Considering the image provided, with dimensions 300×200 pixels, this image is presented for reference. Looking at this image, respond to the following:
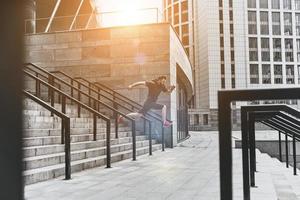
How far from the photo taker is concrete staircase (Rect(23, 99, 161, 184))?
22.2 ft

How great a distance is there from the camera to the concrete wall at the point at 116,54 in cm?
1641

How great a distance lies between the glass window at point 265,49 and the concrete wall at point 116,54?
2764 inches

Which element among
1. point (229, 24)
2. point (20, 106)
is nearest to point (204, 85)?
point (229, 24)

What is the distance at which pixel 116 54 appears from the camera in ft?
55.5

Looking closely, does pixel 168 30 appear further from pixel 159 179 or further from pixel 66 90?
pixel 159 179

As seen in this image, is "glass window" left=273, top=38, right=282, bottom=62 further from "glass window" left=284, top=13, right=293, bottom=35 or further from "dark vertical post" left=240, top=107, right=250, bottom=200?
"dark vertical post" left=240, top=107, right=250, bottom=200

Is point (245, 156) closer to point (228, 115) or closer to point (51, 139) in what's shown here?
point (228, 115)

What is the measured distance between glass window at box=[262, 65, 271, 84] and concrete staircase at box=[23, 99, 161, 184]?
244ft

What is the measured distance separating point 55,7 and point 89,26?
8.27 m

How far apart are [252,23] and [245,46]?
6.01 metres

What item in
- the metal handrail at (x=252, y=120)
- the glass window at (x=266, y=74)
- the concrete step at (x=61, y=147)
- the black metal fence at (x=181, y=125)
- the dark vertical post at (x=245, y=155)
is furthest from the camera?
the glass window at (x=266, y=74)

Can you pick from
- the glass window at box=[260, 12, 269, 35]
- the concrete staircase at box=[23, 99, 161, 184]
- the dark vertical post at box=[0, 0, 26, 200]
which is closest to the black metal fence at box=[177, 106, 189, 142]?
the concrete staircase at box=[23, 99, 161, 184]

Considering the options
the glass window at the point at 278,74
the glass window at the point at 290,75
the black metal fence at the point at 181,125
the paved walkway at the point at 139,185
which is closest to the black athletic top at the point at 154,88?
the paved walkway at the point at 139,185

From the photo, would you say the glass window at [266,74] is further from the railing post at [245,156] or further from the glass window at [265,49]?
the railing post at [245,156]
